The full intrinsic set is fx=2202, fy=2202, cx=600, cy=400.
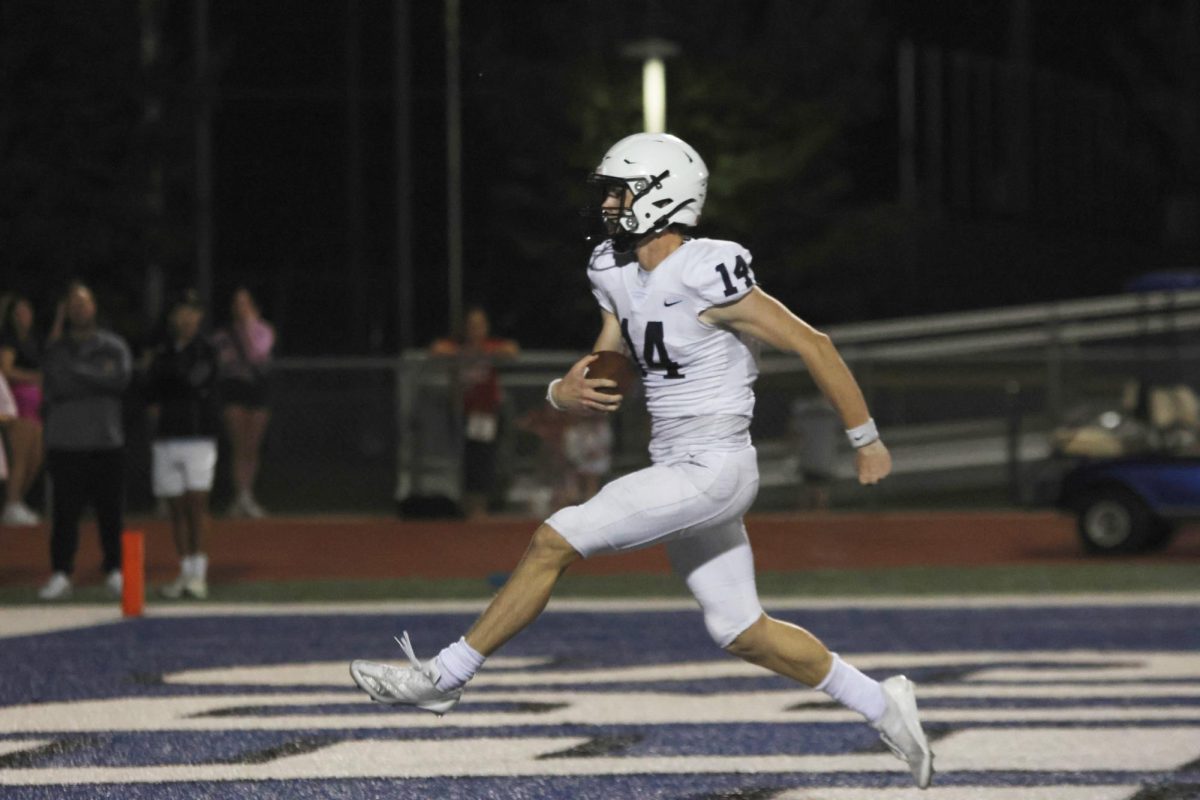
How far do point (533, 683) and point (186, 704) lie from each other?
5.25 ft

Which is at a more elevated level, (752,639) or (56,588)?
(752,639)

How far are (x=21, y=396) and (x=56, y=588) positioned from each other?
3.93m

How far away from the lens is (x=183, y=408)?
13.3 meters

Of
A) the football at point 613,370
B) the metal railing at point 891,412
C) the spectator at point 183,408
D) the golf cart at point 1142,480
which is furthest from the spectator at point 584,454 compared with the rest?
the football at point 613,370

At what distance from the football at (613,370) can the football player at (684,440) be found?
0.03m

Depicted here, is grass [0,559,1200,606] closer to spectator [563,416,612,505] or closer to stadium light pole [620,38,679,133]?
spectator [563,416,612,505]

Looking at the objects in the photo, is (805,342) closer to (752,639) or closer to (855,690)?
(752,639)

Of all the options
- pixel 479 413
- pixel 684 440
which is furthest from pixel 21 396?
pixel 684 440

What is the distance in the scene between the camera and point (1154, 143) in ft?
138

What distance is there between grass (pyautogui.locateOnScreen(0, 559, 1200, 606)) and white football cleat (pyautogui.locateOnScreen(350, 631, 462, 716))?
307 inches

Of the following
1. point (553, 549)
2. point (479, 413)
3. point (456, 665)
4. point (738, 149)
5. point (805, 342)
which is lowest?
point (456, 665)

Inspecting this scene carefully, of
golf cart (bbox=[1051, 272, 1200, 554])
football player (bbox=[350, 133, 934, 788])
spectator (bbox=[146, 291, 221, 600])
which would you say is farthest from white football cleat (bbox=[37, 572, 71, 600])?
football player (bbox=[350, 133, 934, 788])

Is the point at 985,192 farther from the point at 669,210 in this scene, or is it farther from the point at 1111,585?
the point at 669,210

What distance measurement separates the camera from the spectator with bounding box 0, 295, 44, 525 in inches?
642
